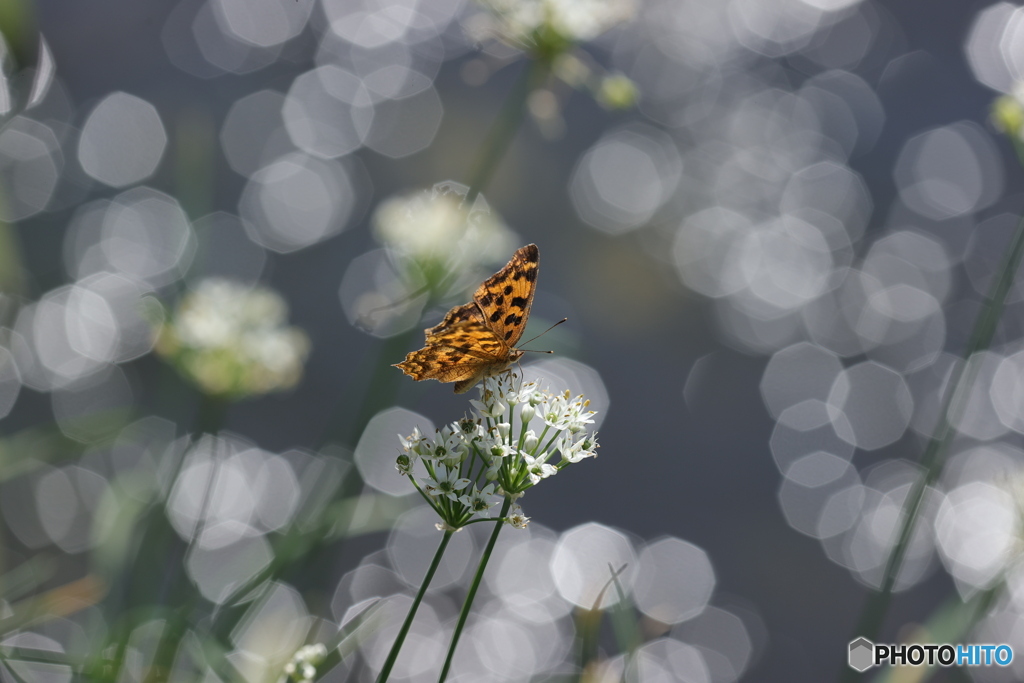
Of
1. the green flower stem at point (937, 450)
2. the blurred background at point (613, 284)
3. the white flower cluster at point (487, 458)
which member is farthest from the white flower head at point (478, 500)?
the blurred background at point (613, 284)

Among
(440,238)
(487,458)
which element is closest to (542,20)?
(440,238)

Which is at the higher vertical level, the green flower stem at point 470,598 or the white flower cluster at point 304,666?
the green flower stem at point 470,598

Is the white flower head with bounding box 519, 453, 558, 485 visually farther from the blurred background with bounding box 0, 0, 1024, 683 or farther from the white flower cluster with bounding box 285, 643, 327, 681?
the blurred background with bounding box 0, 0, 1024, 683

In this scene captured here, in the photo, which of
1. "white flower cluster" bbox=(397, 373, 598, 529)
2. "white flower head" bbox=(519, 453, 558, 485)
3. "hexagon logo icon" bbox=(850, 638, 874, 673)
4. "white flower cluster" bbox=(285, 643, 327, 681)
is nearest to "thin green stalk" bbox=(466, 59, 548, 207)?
"white flower cluster" bbox=(397, 373, 598, 529)

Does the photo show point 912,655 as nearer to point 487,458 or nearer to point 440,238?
point 487,458

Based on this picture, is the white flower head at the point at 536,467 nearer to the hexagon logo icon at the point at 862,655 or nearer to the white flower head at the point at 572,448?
the white flower head at the point at 572,448

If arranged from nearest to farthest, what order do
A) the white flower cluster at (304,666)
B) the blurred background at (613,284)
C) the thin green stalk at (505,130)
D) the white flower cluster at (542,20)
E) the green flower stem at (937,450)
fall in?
1. the white flower cluster at (304,666)
2. the green flower stem at (937,450)
3. the thin green stalk at (505,130)
4. the white flower cluster at (542,20)
5. the blurred background at (613,284)

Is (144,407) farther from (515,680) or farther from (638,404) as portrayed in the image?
(638,404)
